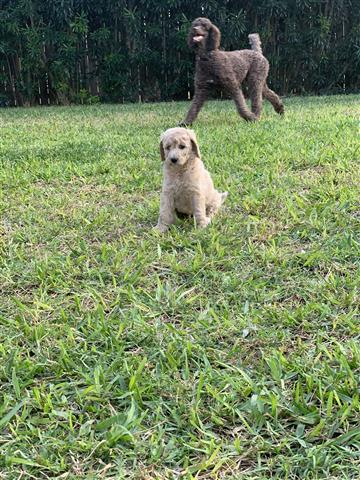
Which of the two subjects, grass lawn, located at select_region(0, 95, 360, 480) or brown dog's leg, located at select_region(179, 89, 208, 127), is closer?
grass lawn, located at select_region(0, 95, 360, 480)

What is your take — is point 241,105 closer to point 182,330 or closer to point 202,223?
point 202,223

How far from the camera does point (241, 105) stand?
18.1 feet

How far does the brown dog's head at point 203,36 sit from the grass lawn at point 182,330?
2.47 metres

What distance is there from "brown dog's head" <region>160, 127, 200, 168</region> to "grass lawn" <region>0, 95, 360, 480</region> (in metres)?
0.34

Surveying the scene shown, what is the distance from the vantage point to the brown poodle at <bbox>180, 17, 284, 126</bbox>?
530cm

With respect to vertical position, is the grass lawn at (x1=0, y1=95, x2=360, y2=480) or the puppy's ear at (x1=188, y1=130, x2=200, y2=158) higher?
the puppy's ear at (x1=188, y1=130, x2=200, y2=158)

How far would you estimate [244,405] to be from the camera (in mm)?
1290

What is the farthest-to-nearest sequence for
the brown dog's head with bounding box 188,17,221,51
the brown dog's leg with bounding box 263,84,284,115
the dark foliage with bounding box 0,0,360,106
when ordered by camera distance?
the dark foliage with bounding box 0,0,360,106, the brown dog's leg with bounding box 263,84,284,115, the brown dog's head with bounding box 188,17,221,51

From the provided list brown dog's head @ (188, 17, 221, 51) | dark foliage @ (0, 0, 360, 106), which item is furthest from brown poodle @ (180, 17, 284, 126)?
dark foliage @ (0, 0, 360, 106)

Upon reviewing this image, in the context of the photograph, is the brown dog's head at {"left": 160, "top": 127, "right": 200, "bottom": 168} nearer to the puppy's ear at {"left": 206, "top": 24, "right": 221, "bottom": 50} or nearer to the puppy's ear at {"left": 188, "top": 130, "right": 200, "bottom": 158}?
the puppy's ear at {"left": 188, "top": 130, "right": 200, "bottom": 158}

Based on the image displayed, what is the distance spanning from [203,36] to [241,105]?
2.74 ft

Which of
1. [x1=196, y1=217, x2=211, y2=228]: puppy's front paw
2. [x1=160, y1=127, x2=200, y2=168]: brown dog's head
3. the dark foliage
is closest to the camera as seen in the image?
[x1=160, y1=127, x2=200, y2=168]: brown dog's head

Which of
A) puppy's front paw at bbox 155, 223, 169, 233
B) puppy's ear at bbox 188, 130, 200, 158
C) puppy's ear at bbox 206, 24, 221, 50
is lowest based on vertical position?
puppy's front paw at bbox 155, 223, 169, 233

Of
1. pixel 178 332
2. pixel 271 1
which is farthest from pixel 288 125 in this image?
pixel 271 1
